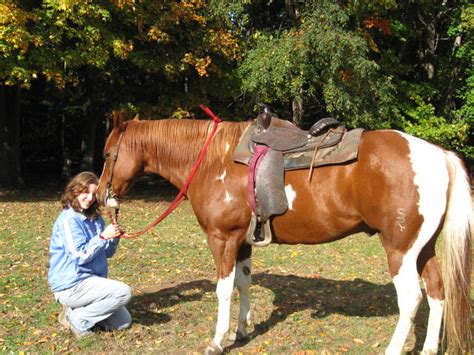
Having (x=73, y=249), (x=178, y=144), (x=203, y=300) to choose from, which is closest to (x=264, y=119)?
(x=178, y=144)

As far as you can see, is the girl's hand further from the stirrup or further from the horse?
the stirrup

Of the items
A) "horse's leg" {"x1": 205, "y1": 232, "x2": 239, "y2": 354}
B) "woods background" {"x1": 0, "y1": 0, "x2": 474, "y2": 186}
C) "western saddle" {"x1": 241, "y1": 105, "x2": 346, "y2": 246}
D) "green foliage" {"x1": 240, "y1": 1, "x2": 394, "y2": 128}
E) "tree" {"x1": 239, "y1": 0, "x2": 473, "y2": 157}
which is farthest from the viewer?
"tree" {"x1": 239, "y1": 0, "x2": 473, "y2": 157}

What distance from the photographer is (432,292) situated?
4047mm

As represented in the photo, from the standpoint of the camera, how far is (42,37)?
12680 millimetres

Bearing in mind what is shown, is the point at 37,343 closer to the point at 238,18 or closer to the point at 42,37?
the point at 42,37

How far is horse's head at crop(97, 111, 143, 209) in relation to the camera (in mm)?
4707

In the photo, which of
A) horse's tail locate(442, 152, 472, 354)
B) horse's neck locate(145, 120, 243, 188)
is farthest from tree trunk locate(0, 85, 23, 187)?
horse's tail locate(442, 152, 472, 354)

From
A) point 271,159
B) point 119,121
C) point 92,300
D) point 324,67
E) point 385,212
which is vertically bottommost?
point 92,300

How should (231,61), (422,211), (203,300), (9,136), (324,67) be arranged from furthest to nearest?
1. (231,61)
2. (9,136)
3. (324,67)
4. (203,300)
5. (422,211)

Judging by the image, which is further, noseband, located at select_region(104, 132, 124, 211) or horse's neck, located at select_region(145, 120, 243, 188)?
→ noseband, located at select_region(104, 132, 124, 211)

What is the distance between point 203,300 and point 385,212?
2764 millimetres

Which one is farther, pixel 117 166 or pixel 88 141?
pixel 88 141

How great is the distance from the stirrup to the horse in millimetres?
71

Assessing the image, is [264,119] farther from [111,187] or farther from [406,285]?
[406,285]
